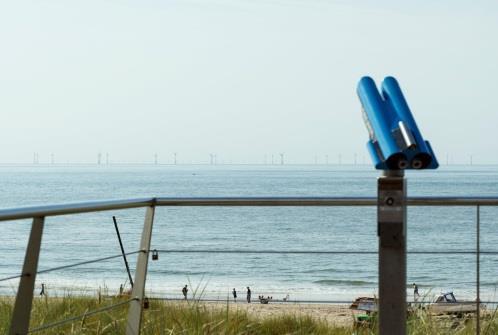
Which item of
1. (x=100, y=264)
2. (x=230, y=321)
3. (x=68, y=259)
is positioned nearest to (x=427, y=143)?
(x=230, y=321)

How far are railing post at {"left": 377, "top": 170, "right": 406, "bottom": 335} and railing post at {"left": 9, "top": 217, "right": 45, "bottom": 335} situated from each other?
1.08 m

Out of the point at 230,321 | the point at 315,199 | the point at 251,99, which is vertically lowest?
the point at 230,321

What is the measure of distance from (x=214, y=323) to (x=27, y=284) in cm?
147

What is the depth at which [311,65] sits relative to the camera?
70938mm

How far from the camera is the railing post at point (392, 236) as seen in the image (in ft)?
8.64

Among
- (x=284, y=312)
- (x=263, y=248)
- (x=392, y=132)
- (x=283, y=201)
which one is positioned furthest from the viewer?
(x=263, y=248)

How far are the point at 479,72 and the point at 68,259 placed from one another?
129 ft

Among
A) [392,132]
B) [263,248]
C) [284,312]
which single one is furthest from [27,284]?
[263,248]

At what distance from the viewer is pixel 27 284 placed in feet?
9.64

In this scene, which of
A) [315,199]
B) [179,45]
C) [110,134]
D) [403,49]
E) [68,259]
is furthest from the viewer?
[110,134]

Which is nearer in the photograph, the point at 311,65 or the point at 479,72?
the point at 479,72

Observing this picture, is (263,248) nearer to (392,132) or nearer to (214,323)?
(214,323)

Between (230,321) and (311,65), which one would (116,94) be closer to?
(311,65)

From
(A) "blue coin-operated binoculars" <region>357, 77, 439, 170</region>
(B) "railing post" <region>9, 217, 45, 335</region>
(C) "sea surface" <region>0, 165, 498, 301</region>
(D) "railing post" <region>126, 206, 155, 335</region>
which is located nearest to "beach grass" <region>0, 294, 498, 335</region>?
(D) "railing post" <region>126, 206, 155, 335</region>
